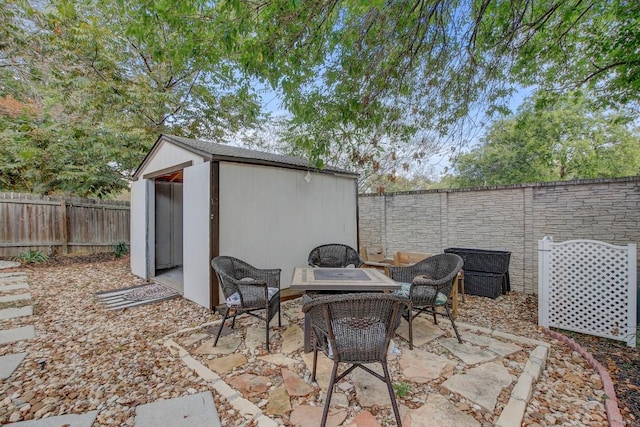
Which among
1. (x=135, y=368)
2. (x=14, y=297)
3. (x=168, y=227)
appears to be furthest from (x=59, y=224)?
(x=135, y=368)

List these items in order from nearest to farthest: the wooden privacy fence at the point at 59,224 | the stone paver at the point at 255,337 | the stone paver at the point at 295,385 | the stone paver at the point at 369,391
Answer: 1. the stone paver at the point at 369,391
2. the stone paver at the point at 295,385
3. the stone paver at the point at 255,337
4. the wooden privacy fence at the point at 59,224

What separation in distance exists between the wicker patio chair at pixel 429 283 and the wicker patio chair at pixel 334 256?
1.18 meters

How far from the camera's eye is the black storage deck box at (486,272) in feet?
16.4

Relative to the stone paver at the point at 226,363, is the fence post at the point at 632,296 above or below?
above

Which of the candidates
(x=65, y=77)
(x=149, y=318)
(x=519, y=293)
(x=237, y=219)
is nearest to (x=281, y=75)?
(x=237, y=219)

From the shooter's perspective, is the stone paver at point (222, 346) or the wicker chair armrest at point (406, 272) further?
the wicker chair armrest at point (406, 272)

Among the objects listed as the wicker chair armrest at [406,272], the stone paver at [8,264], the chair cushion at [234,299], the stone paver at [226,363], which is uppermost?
the wicker chair armrest at [406,272]

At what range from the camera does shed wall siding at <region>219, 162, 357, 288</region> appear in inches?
168

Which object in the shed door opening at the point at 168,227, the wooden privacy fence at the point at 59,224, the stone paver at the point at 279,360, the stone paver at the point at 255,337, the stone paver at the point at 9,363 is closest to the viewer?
the stone paver at the point at 9,363

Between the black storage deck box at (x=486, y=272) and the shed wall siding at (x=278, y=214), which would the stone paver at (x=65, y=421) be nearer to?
the shed wall siding at (x=278, y=214)

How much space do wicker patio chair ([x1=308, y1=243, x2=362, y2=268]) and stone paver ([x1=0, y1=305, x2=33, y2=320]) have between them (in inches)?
162

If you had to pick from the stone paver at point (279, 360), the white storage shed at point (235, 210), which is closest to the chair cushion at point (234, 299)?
the stone paver at point (279, 360)

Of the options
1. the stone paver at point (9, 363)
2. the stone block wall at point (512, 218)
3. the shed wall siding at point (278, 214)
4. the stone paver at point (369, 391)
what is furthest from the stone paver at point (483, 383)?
the stone paver at point (9, 363)

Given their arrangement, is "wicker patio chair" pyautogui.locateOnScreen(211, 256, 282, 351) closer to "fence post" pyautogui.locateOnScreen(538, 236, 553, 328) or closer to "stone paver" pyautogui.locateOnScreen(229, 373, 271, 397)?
"stone paver" pyautogui.locateOnScreen(229, 373, 271, 397)
